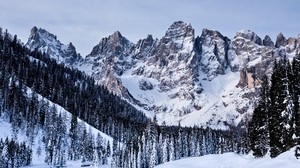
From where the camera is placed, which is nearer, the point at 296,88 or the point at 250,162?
the point at 296,88

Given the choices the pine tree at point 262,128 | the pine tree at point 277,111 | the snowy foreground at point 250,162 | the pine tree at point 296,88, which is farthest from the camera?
the pine tree at point 262,128

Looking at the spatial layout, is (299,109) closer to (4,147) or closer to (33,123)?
(4,147)

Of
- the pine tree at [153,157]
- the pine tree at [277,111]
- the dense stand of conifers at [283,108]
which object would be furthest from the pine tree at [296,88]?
the pine tree at [153,157]

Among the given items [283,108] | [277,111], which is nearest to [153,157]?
[277,111]

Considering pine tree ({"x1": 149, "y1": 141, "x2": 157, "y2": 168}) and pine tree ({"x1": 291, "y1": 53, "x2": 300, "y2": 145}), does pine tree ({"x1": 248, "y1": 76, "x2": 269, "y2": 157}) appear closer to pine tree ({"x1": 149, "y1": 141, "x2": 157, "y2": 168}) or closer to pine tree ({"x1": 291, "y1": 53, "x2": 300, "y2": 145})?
pine tree ({"x1": 291, "y1": 53, "x2": 300, "y2": 145})

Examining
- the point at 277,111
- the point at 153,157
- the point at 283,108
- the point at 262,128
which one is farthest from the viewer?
the point at 153,157

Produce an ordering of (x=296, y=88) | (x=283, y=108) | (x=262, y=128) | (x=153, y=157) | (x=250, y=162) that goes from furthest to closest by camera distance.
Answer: (x=153, y=157) < (x=262, y=128) < (x=283, y=108) < (x=250, y=162) < (x=296, y=88)

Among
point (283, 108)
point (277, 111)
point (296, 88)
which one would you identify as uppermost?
point (296, 88)

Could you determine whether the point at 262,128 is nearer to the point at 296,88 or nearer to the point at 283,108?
the point at 283,108

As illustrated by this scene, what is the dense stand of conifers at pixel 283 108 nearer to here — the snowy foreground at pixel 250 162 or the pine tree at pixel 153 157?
the snowy foreground at pixel 250 162

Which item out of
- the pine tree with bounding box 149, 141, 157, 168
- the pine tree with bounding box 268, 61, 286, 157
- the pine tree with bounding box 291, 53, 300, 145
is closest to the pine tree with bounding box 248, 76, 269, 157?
the pine tree with bounding box 268, 61, 286, 157

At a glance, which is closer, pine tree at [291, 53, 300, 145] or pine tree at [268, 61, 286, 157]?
pine tree at [291, 53, 300, 145]

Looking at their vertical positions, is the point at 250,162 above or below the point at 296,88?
below

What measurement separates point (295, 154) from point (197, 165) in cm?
4288
